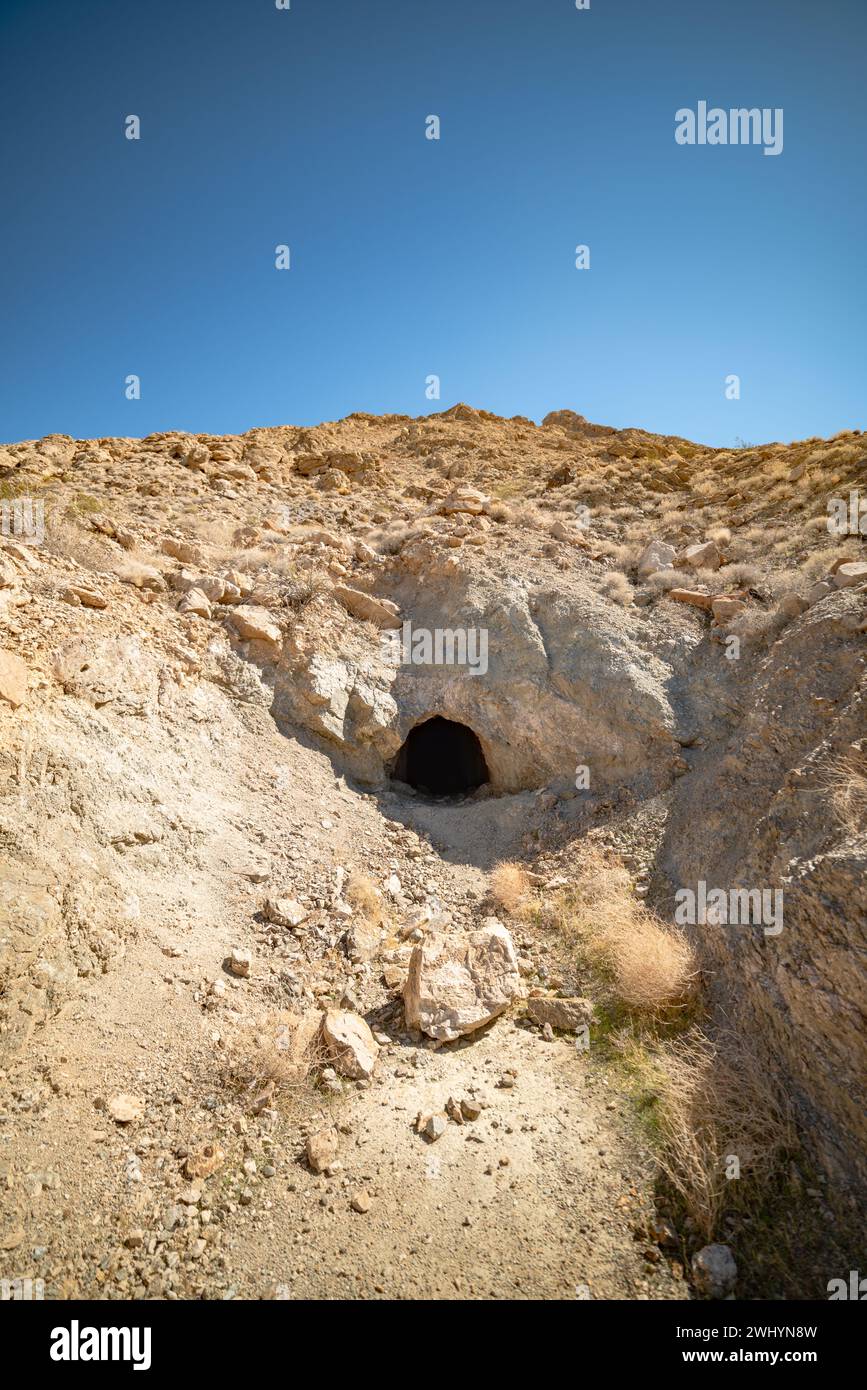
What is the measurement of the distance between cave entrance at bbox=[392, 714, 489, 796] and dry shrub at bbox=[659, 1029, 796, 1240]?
256 inches

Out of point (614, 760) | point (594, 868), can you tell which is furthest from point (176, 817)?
point (614, 760)

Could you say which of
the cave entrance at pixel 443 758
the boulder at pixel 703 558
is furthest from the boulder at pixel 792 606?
the cave entrance at pixel 443 758

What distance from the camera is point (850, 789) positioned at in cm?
545

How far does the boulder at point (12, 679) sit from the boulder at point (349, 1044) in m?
4.31

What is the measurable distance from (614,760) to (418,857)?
3.25 metres

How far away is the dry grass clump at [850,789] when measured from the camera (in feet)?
17.1

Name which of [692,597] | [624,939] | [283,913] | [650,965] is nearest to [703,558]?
[692,597]

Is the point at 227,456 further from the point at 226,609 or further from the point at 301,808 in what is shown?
the point at 301,808

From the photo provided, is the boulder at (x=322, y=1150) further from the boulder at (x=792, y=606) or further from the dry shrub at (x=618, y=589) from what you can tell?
the dry shrub at (x=618, y=589)

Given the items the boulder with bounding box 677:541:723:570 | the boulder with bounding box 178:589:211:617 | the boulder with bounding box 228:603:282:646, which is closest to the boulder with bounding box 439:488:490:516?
the boulder with bounding box 677:541:723:570

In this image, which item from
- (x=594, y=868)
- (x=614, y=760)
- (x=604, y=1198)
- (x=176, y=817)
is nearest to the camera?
(x=604, y=1198)

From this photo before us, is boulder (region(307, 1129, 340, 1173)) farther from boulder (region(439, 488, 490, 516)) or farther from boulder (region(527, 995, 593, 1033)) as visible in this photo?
boulder (region(439, 488, 490, 516))

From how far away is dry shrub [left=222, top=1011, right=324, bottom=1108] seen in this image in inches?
193
